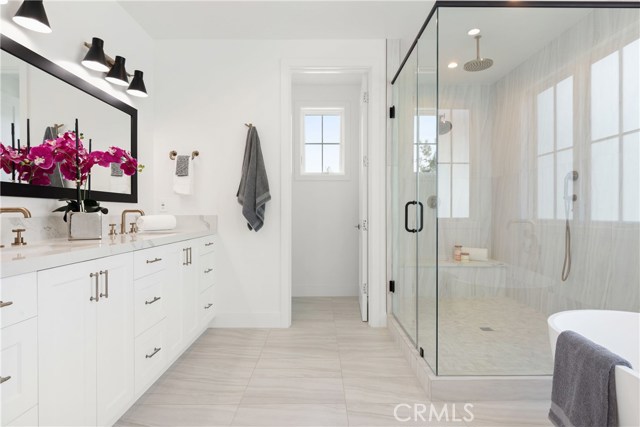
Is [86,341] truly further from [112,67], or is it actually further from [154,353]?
[112,67]

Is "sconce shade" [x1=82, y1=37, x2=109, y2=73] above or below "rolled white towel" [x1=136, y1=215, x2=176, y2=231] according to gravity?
above

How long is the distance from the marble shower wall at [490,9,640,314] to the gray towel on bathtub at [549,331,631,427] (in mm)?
774

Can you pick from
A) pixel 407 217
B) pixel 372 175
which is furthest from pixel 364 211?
pixel 407 217

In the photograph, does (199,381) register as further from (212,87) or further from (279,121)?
(212,87)

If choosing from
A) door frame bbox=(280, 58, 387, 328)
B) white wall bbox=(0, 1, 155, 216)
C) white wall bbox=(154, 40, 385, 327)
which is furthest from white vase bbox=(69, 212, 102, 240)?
door frame bbox=(280, 58, 387, 328)

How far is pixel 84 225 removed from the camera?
1.67 metres

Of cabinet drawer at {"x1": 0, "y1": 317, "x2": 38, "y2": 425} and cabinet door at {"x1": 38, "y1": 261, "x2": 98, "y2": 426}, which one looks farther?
cabinet door at {"x1": 38, "y1": 261, "x2": 98, "y2": 426}

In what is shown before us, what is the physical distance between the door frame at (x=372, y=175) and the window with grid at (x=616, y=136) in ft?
4.81

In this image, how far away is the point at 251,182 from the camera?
283 cm

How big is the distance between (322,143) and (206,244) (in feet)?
6.60

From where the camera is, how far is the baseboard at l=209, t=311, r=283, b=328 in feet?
9.85

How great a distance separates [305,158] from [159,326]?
2.68m

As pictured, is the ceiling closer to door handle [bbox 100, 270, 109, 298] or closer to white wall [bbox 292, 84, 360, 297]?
white wall [bbox 292, 84, 360, 297]

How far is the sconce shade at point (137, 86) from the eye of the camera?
2579 mm
